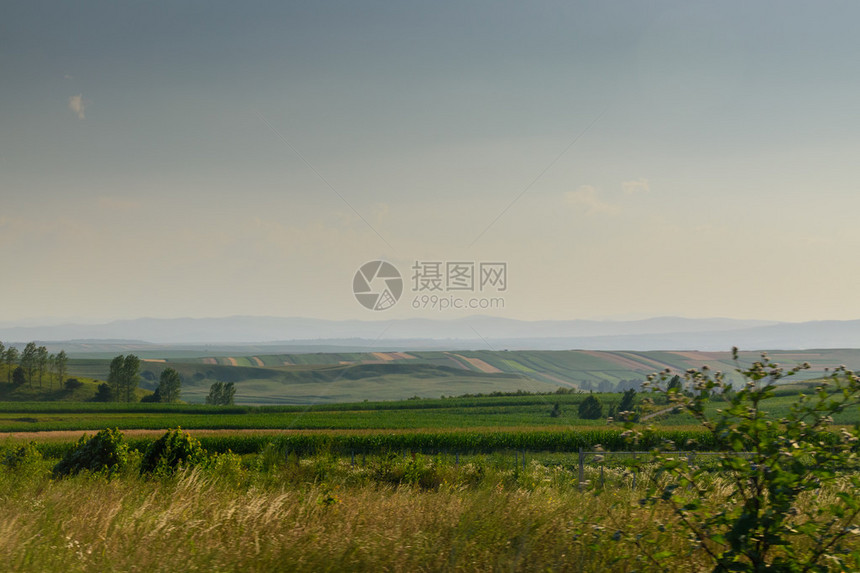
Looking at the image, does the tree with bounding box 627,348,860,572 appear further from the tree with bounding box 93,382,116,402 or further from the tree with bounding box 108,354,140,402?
the tree with bounding box 108,354,140,402

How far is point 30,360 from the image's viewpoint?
140 meters

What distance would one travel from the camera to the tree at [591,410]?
7581cm

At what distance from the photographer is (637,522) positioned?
18.5ft

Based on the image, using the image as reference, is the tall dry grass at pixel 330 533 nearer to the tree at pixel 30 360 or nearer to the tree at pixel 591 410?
the tree at pixel 591 410

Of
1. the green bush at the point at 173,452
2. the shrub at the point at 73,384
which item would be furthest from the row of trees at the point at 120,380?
the green bush at the point at 173,452

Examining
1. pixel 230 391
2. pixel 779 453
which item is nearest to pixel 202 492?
pixel 779 453

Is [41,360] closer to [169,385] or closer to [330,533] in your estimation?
[169,385]

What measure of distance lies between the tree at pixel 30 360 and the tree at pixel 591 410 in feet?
411

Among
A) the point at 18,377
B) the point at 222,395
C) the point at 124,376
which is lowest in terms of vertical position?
the point at 222,395

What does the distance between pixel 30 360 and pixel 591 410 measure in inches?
5140

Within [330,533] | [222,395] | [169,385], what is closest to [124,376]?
[169,385]

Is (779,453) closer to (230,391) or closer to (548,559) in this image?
(548,559)

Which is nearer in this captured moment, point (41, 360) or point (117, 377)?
point (117, 377)

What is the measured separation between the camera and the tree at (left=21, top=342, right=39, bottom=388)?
13825 centimetres
